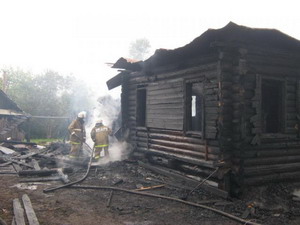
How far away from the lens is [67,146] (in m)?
15.1

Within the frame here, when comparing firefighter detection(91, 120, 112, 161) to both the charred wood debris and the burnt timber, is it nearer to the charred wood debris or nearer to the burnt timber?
the charred wood debris

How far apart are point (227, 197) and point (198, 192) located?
2.99 ft

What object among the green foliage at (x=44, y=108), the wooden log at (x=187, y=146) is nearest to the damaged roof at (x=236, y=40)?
the wooden log at (x=187, y=146)

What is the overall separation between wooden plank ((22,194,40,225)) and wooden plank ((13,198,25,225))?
11 centimetres

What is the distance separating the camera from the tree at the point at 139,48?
4978cm

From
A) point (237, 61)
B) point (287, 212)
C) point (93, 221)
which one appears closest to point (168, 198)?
point (93, 221)

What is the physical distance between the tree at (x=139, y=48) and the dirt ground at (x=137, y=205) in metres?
42.8

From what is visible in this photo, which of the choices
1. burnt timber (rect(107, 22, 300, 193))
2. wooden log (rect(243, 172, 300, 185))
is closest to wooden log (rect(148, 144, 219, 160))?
burnt timber (rect(107, 22, 300, 193))

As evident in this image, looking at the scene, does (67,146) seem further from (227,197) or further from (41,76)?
(41,76)

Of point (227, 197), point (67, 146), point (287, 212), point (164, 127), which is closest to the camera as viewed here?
point (287, 212)

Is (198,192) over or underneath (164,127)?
underneath

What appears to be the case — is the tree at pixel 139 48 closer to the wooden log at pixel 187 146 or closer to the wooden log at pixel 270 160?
the wooden log at pixel 187 146

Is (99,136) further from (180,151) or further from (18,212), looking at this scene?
(18,212)

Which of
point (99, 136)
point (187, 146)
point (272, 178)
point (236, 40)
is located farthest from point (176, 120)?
point (99, 136)
